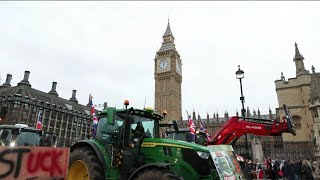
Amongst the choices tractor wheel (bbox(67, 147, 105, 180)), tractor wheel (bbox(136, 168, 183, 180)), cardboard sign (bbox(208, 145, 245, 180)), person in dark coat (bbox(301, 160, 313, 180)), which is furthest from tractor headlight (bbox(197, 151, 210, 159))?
person in dark coat (bbox(301, 160, 313, 180))

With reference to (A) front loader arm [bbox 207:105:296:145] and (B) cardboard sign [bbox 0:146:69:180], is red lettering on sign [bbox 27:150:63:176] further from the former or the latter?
(A) front loader arm [bbox 207:105:296:145]

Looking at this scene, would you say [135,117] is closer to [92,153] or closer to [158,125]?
[158,125]

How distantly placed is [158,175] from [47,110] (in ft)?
230

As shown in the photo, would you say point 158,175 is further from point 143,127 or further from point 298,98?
point 298,98

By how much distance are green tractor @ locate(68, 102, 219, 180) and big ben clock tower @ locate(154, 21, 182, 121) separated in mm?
71530


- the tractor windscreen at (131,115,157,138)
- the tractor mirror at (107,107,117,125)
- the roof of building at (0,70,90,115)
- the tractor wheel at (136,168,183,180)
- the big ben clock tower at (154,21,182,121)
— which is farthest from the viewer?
the big ben clock tower at (154,21,182,121)

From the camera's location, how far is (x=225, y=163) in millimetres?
5750

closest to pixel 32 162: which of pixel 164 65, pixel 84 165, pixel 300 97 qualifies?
pixel 84 165

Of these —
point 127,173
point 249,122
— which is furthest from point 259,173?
point 127,173

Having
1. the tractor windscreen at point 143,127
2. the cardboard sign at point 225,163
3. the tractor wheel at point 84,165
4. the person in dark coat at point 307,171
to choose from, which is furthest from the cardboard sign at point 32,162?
the person in dark coat at point 307,171

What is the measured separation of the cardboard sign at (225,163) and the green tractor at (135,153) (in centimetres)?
18

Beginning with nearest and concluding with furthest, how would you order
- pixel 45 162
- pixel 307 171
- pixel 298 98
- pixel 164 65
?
pixel 45 162, pixel 307 171, pixel 298 98, pixel 164 65

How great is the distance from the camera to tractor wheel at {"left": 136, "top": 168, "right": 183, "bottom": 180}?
15.8 feet

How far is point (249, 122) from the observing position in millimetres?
7812
